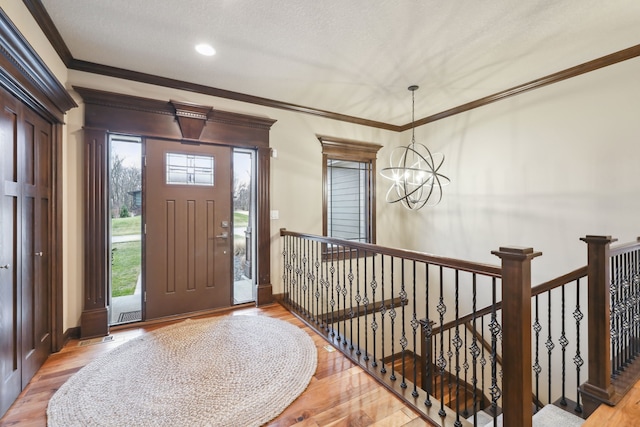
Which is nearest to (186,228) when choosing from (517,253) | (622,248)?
(517,253)

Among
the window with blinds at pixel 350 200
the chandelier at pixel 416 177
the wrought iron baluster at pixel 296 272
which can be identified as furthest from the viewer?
the window with blinds at pixel 350 200

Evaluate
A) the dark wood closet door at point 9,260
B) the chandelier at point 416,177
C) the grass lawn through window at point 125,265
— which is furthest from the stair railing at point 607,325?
the grass lawn through window at point 125,265

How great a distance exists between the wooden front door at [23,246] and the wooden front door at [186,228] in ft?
2.88

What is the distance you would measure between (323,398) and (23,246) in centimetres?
234

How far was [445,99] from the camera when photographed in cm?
383

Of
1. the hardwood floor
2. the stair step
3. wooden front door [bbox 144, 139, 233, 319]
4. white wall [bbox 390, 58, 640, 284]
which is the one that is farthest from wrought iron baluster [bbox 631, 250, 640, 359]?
wooden front door [bbox 144, 139, 233, 319]

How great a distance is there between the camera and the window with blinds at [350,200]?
458 centimetres

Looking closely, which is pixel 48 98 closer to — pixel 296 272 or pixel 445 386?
pixel 296 272

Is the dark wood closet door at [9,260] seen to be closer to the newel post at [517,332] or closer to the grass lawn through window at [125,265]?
the grass lawn through window at [125,265]

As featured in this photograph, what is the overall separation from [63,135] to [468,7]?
355 centimetres

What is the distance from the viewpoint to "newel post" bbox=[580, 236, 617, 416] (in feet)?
5.85

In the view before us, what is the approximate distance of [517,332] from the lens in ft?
4.38

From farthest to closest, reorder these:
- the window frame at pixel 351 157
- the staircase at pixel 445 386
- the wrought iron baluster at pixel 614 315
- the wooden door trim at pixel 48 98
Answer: the window frame at pixel 351 157
the staircase at pixel 445 386
the wrought iron baluster at pixel 614 315
the wooden door trim at pixel 48 98

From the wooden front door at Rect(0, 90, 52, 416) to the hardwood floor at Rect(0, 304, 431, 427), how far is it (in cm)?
10
